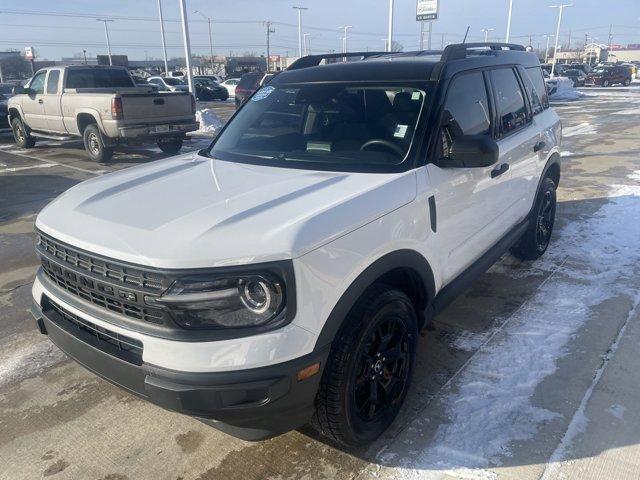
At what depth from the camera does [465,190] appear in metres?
3.19

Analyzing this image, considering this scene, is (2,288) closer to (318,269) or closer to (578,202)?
(318,269)

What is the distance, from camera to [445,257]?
312 centimetres

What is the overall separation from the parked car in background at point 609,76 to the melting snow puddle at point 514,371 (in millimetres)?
40602

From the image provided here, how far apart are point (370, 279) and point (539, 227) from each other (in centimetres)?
330

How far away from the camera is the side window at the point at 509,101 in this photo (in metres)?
3.90

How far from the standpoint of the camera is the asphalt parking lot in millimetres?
2570

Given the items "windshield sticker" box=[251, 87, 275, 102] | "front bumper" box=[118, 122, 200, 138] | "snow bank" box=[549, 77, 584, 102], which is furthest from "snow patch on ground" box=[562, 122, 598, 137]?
"windshield sticker" box=[251, 87, 275, 102]

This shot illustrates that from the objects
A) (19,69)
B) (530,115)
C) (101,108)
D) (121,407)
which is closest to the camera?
(121,407)

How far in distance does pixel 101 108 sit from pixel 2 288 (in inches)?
267

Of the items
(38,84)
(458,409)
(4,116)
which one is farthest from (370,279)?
(4,116)

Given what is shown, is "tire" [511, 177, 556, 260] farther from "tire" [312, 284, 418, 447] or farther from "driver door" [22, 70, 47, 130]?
"driver door" [22, 70, 47, 130]

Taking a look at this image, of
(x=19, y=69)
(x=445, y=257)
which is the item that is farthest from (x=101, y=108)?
(x=19, y=69)

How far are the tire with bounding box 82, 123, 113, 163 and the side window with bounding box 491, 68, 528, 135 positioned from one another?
8973mm

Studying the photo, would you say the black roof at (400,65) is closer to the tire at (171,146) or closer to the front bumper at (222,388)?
the front bumper at (222,388)
